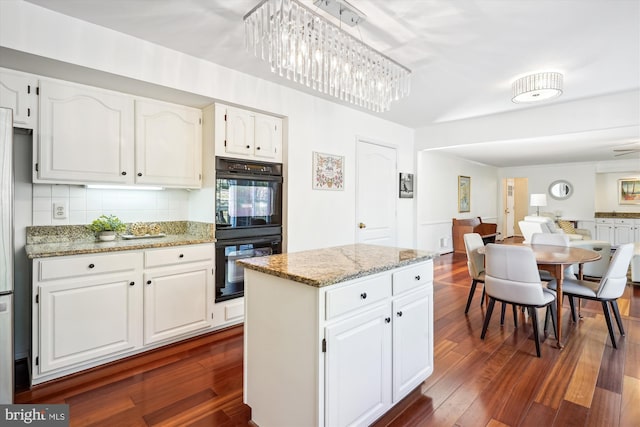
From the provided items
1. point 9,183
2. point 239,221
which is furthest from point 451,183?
point 9,183

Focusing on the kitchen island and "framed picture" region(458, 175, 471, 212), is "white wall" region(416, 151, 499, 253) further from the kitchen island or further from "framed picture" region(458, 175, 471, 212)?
the kitchen island

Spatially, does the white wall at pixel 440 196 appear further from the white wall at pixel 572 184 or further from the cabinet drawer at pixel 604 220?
the cabinet drawer at pixel 604 220

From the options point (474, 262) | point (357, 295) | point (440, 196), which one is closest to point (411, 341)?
point (357, 295)

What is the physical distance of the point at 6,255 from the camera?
180 cm

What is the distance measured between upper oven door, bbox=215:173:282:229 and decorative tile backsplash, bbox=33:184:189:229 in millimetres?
596

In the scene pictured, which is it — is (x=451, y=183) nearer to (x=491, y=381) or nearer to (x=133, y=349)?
(x=491, y=381)

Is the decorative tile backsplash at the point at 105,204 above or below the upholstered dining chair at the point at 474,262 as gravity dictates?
above

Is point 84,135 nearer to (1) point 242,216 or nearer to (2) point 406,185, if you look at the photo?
(1) point 242,216

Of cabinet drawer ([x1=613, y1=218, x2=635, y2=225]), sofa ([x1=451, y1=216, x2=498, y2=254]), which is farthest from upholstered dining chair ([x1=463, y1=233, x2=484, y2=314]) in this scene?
cabinet drawer ([x1=613, y1=218, x2=635, y2=225])

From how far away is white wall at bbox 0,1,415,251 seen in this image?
209 centimetres

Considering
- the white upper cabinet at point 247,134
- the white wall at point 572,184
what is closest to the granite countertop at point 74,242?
the white upper cabinet at point 247,134

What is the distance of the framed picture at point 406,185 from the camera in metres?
5.20

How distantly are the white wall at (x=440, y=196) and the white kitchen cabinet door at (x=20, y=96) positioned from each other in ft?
15.9

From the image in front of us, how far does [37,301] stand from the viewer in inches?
83.0
